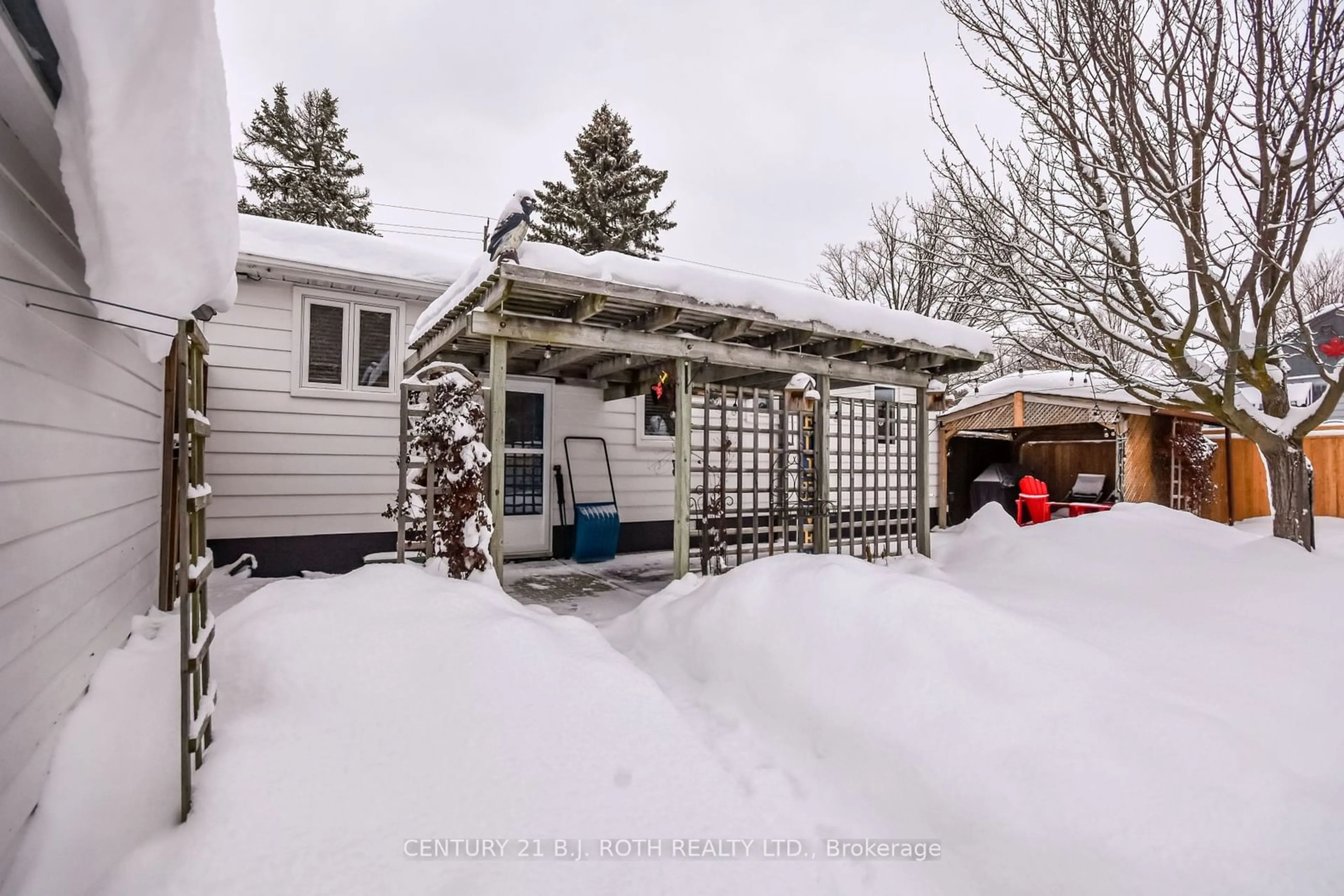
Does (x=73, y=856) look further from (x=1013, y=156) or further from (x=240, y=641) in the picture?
(x=1013, y=156)

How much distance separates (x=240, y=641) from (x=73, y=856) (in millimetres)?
911

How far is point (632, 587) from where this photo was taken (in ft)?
18.1

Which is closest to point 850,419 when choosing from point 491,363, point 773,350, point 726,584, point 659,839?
point 773,350

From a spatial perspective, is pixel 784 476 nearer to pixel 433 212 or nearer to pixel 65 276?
pixel 65 276

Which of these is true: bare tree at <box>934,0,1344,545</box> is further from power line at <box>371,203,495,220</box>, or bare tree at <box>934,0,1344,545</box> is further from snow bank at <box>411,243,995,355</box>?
power line at <box>371,203,495,220</box>

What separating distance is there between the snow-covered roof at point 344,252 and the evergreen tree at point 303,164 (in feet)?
40.1

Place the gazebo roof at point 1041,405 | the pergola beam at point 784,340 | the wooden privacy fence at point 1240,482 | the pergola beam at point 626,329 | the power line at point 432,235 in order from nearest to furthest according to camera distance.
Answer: the pergola beam at point 626,329 → the pergola beam at point 784,340 → the gazebo roof at point 1041,405 → the wooden privacy fence at point 1240,482 → the power line at point 432,235

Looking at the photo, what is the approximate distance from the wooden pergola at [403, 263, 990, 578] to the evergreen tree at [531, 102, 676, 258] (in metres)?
11.0

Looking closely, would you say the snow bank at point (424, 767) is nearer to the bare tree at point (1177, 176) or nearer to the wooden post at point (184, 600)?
the wooden post at point (184, 600)

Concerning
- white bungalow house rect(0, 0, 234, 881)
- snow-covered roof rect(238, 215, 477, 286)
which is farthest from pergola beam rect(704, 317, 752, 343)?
white bungalow house rect(0, 0, 234, 881)

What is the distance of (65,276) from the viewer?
2.11 meters

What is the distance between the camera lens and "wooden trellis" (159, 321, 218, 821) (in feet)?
5.63

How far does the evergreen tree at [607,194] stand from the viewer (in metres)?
16.5

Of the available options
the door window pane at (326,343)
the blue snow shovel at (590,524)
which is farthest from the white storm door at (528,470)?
the door window pane at (326,343)
